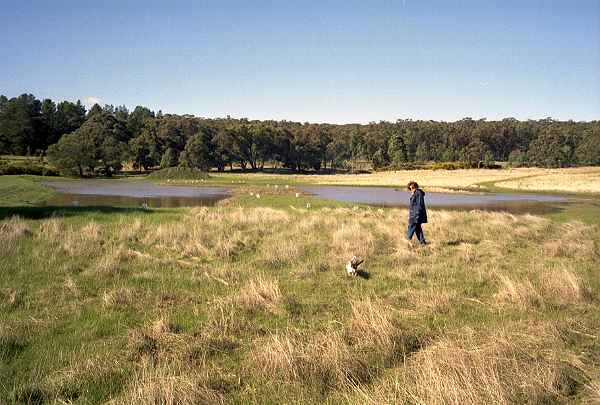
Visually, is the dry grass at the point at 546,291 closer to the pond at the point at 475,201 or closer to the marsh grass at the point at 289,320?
the marsh grass at the point at 289,320

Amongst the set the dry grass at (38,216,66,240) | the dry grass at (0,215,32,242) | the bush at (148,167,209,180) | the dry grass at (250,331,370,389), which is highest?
the dry grass at (0,215,32,242)

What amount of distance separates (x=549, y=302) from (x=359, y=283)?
4097 millimetres

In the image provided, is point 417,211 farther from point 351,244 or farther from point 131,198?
point 131,198

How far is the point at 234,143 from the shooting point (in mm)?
119812

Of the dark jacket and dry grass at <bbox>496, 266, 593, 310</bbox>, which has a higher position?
the dark jacket

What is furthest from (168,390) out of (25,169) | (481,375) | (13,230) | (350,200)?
(25,169)

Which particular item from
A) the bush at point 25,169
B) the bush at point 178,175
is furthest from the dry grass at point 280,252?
the bush at point 178,175

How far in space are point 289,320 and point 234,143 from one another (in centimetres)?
11364

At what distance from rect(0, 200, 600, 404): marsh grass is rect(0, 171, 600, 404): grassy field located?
0.11 ft

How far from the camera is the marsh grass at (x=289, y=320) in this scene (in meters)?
6.02

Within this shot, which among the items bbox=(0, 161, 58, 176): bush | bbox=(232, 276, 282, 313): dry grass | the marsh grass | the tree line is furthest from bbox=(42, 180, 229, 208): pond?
the tree line

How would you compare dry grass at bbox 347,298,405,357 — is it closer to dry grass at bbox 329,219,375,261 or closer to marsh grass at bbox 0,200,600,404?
marsh grass at bbox 0,200,600,404

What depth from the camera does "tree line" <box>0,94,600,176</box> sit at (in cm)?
9981

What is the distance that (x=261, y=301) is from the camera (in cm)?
938
